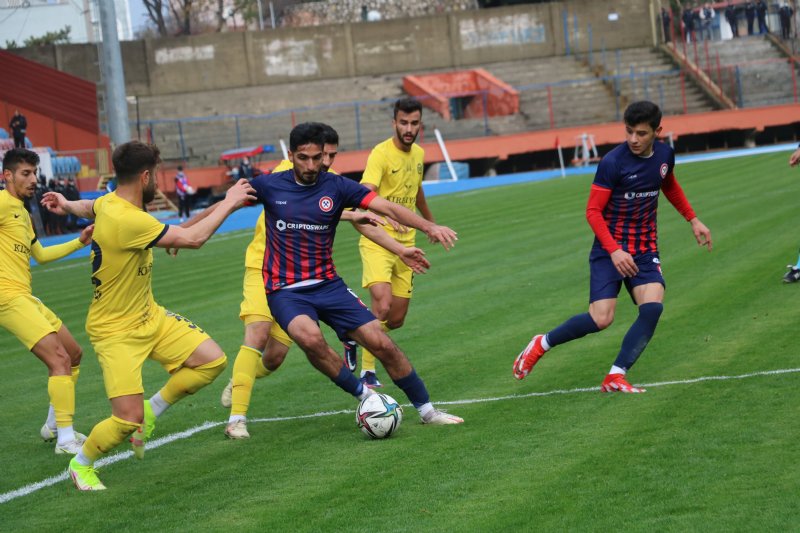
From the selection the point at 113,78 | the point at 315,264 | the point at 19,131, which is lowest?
the point at 315,264

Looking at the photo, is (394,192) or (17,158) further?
(394,192)

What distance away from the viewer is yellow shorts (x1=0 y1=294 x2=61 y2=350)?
28.6ft

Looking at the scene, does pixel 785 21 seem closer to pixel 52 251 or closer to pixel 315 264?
pixel 52 251

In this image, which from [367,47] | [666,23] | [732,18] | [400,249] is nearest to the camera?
[400,249]

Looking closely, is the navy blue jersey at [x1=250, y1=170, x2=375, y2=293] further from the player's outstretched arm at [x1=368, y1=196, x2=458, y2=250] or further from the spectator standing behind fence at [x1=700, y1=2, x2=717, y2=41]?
the spectator standing behind fence at [x1=700, y1=2, x2=717, y2=41]

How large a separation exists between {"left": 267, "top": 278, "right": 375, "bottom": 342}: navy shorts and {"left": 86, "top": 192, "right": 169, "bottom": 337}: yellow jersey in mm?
923

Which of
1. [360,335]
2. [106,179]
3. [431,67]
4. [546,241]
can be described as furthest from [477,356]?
[431,67]

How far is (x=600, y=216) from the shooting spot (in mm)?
9086

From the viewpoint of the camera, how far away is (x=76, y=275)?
23.8 metres

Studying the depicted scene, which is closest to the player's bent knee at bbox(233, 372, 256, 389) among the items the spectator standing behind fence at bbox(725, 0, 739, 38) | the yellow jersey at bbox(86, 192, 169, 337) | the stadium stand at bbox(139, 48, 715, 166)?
the yellow jersey at bbox(86, 192, 169, 337)

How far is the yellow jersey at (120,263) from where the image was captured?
7438mm

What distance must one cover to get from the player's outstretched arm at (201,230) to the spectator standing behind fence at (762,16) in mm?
52903

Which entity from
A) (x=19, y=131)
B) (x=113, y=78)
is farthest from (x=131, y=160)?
(x=19, y=131)

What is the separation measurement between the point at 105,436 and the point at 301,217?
201cm
